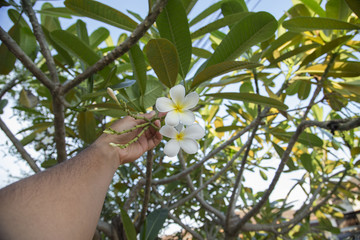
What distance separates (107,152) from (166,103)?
0.29 meters

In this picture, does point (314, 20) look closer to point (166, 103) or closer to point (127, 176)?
point (166, 103)

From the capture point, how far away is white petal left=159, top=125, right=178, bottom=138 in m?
0.67

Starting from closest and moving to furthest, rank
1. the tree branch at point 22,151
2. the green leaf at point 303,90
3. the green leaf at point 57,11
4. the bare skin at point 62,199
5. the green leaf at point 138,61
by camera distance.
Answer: the bare skin at point 62,199, the green leaf at point 138,61, the tree branch at point 22,151, the green leaf at point 57,11, the green leaf at point 303,90

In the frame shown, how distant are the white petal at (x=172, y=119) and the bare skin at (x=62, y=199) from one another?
0.15 meters

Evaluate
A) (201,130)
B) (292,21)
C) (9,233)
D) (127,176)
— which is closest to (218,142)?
(127,176)

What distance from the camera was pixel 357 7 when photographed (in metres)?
0.81

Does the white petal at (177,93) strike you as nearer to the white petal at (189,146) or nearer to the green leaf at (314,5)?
the white petal at (189,146)

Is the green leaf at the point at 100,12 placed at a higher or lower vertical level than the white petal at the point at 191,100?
higher

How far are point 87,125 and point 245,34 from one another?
2.94ft

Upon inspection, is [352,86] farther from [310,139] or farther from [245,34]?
[245,34]

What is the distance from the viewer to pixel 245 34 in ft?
2.43

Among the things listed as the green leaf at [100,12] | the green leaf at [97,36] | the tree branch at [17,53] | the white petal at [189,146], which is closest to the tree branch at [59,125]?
the tree branch at [17,53]

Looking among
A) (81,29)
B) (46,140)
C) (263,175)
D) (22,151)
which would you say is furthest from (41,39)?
(263,175)

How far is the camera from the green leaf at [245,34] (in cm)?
73
